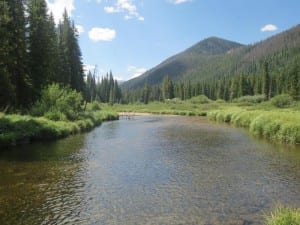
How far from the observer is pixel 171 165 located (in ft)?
64.1

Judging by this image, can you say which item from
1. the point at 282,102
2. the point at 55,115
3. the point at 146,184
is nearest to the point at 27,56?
the point at 55,115

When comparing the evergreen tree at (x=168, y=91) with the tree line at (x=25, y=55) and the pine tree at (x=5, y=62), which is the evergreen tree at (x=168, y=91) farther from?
the pine tree at (x=5, y=62)

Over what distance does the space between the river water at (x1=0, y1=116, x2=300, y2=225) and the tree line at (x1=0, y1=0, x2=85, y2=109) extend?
12701 mm

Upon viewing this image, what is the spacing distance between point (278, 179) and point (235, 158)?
18.5ft

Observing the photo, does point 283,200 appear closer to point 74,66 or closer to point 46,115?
point 46,115

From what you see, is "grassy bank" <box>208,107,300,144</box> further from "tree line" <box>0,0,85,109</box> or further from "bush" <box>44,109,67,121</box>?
"tree line" <box>0,0,85,109</box>

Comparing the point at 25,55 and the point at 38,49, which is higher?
the point at 38,49

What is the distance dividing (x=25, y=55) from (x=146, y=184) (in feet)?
101

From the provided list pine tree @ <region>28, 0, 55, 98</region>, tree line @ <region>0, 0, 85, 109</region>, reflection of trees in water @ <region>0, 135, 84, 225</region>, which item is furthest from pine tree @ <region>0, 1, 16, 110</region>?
reflection of trees in water @ <region>0, 135, 84, 225</region>

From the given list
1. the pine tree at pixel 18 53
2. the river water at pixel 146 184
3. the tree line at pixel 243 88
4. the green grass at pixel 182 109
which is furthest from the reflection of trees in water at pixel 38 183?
the tree line at pixel 243 88

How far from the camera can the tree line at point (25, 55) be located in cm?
3481

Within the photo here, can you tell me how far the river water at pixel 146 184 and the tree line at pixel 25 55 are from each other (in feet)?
41.7

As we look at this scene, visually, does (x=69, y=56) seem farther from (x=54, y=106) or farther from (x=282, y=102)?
(x=282, y=102)

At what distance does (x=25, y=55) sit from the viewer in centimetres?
4100
